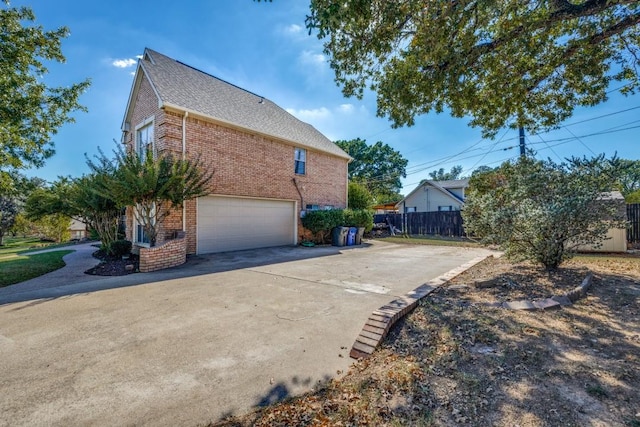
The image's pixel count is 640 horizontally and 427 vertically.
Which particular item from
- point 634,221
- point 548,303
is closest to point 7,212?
point 548,303

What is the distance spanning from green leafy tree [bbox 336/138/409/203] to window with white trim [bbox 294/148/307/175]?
22609 millimetres

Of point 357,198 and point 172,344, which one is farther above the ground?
point 357,198

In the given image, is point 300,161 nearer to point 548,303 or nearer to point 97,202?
point 97,202

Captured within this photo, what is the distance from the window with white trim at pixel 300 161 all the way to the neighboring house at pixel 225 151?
0.05 m

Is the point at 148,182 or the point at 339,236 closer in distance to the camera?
the point at 148,182

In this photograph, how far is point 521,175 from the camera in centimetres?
559

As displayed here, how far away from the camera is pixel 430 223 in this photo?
1789cm

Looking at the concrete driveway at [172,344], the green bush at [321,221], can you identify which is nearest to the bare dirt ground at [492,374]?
the concrete driveway at [172,344]

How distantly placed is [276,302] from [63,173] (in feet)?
49.9

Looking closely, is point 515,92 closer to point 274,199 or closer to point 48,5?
point 274,199

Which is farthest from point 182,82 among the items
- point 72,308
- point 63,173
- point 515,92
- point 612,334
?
point 612,334

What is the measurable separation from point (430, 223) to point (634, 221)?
28.4ft

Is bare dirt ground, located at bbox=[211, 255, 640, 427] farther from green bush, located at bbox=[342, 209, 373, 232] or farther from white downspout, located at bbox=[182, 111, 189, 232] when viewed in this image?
green bush, located at bbox=[342, 209, 373, 232]

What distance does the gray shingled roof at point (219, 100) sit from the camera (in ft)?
32.1
